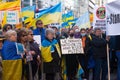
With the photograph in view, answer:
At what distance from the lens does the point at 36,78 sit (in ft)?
34.7

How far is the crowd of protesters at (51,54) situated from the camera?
8938mm

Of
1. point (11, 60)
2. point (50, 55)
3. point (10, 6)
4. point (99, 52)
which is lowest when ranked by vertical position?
point (99, 52)

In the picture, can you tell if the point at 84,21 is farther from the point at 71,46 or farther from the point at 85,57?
the point at 71,46

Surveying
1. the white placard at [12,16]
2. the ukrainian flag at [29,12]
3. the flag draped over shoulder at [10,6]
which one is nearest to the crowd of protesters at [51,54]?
the white placard at [12,16]

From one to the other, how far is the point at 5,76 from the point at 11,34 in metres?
0.88

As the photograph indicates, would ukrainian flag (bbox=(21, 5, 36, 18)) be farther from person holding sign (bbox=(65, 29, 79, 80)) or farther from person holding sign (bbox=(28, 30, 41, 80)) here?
person holding sign (bbox=(28, 30, 41, 80))

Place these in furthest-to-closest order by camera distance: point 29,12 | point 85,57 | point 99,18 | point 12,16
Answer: point 29,12, point 12,16, point 85,57, point 99,18

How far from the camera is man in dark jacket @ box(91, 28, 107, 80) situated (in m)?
11.9

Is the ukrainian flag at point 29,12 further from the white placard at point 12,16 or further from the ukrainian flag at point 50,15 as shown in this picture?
the white placard at point 12,16

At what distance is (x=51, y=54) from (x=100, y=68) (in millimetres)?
2233

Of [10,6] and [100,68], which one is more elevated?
[10,6]

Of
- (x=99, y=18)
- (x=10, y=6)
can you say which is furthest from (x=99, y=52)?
(x=10, y=6)

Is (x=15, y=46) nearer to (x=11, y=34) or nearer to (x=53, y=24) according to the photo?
(x=11, y=34)

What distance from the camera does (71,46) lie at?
11.4m
